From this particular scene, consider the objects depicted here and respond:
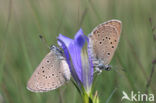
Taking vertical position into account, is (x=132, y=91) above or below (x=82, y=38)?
below

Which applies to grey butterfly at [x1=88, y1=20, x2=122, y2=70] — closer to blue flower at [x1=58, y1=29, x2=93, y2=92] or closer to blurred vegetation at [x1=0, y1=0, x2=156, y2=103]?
blue flower at [x1=58, y1=29, x2=93, y2=92]

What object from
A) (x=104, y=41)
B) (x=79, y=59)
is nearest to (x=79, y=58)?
(x=79, y=59)

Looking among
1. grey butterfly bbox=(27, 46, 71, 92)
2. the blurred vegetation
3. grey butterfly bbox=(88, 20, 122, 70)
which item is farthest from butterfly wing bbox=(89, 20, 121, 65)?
the blurred vegetation

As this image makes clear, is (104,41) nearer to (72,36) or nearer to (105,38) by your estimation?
(105,38)

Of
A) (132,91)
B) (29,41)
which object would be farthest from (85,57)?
(29,41)

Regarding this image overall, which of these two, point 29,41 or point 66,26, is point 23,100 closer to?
point 29,41

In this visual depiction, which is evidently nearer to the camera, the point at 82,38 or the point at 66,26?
the point at 82,38

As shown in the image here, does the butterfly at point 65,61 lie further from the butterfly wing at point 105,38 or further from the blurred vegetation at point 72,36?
the blurred vegetation at point 72,36

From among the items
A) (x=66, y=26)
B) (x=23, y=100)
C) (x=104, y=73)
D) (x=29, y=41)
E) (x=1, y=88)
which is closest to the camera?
(x=23, y=100)
